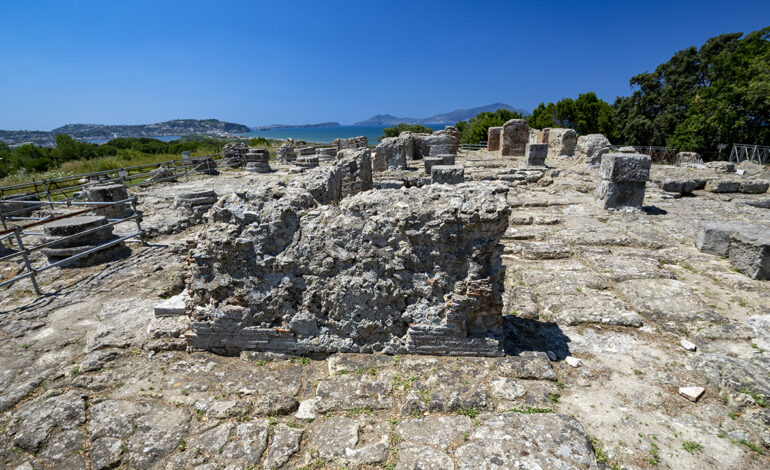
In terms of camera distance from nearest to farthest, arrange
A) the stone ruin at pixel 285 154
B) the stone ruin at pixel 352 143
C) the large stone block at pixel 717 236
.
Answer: the large stone block at pixel 717 236
the stone ruin at pixel 352 143
the stone ruin at pixel 285 154

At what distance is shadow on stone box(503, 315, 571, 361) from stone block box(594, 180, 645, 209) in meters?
6.64

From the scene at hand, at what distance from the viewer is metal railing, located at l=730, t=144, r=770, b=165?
19.1 meters

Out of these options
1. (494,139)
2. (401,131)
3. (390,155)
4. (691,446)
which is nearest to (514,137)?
(494,139)

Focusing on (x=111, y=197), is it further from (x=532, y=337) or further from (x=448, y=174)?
(x=532, y=337)

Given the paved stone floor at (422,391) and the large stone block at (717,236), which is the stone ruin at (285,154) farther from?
the large stone block at (717,236)

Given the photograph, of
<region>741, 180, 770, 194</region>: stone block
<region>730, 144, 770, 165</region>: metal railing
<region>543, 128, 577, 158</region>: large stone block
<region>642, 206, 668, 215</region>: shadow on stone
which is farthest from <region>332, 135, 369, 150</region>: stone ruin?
<region>730, 144, 770, 165</region>: metal railing

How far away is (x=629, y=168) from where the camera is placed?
31.0ft

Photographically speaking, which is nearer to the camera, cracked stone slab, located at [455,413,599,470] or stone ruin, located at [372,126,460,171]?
cracked stone slab, located at [455,413,599,470]

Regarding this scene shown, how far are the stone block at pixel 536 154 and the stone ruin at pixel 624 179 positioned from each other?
20.4 ft

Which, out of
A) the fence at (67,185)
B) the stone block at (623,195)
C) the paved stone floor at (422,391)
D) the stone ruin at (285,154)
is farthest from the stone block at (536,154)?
the fence at (67,185)

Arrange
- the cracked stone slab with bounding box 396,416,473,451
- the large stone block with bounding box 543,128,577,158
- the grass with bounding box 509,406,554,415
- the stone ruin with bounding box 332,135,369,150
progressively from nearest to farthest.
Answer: the cracked stone slab with bounding box 396,416,473,451 < the grass with bounding box 509,406,554,415 < the large stone block with bounding box 543,128,577,158 < the stone ruin with bounding box 332,135,369,150

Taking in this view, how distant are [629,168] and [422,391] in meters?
9.19

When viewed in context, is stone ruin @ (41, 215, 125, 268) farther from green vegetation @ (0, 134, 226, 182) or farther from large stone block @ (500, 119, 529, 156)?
large stone block @ (500, 119, 529, 156)

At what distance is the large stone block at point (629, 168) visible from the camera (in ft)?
30.8
